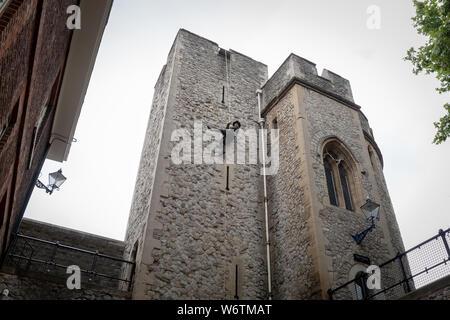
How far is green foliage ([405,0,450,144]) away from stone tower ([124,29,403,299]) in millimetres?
3125

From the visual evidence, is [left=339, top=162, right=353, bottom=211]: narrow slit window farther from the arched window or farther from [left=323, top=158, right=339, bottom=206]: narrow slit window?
[left=323, top=158, right=339, bottom=206]: narrow slit window

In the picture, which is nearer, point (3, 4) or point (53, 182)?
point (3, 4)

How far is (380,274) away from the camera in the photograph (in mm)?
9047

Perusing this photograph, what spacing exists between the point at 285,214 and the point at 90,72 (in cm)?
643

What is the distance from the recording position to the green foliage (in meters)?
8.27

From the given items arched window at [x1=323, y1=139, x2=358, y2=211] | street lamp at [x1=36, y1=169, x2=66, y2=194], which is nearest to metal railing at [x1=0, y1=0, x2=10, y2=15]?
street lamp at [x1=36, y1=169, x2=66, y2=194]

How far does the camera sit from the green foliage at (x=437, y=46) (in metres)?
8.27

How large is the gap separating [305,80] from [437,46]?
464 cm

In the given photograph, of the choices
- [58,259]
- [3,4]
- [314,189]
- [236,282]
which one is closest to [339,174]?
[314,189]

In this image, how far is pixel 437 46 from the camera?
8320 millimetres

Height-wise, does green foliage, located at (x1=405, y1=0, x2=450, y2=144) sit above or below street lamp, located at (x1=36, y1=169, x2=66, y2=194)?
above

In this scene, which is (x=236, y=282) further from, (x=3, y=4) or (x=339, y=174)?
(x=3, y=4)

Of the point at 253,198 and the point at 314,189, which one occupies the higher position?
the point at 253,198
